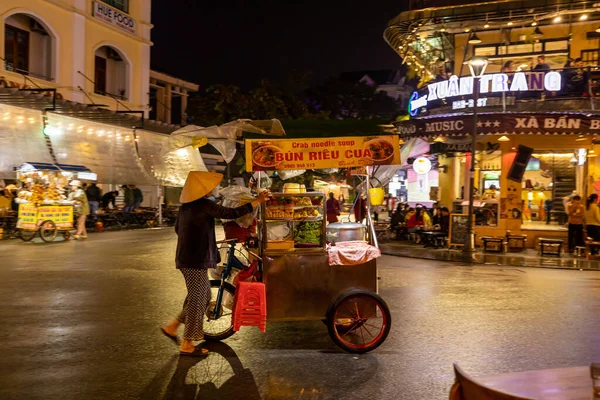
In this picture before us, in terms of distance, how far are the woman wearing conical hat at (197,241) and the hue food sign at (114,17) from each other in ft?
81.5

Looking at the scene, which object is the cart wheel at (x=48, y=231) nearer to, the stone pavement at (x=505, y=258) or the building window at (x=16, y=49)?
the building window at (x=16, y=49)

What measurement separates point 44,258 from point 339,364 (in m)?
10.7

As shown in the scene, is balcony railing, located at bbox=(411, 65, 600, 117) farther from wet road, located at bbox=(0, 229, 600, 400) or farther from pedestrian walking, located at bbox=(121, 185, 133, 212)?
pedestrian walking, located at bbox=(121, 185, 133, 212)

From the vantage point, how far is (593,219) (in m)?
16.5

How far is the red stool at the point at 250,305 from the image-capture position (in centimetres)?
623

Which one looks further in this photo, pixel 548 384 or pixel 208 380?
→ pixel 208 380

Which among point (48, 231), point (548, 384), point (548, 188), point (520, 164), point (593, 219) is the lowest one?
point (48, 231)

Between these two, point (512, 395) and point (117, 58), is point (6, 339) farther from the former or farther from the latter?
point (117, 58)

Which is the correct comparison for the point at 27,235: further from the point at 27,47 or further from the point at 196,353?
the point at 196,353

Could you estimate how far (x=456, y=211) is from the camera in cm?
2003

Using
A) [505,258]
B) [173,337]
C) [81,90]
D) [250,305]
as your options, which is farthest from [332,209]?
[81,90]

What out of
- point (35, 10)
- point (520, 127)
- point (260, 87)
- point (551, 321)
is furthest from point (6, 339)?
point (260, 87)

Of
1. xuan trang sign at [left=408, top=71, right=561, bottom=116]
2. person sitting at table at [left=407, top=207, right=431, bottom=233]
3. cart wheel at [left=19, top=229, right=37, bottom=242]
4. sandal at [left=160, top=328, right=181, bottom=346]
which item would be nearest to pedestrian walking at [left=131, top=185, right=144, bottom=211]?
cart wheel at [left=19, top=229, right=37, bottom=242]

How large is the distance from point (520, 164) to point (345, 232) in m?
12.4
